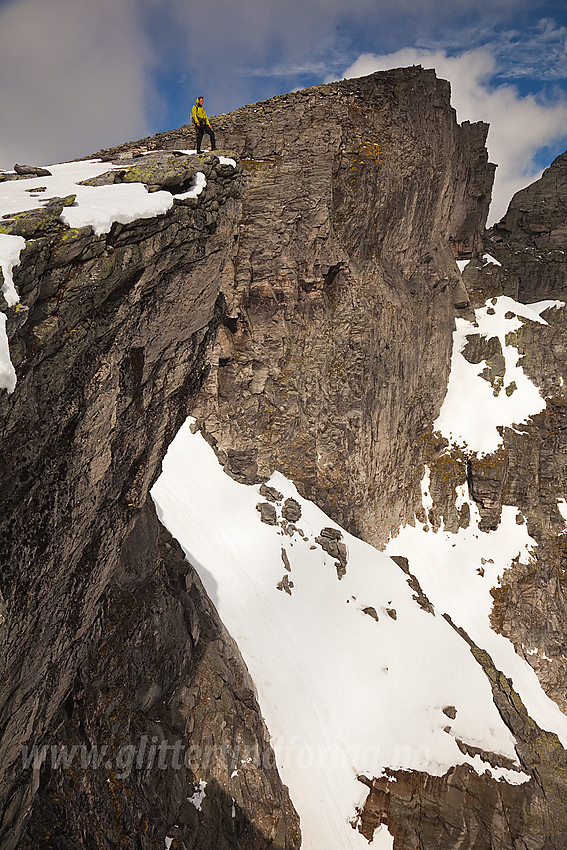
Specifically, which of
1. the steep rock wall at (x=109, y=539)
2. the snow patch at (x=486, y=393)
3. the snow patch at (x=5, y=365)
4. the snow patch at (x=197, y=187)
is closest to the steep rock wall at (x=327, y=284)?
the snow patch at (x=486, y=393)

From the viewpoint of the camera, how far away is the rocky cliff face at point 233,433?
22.0 feet

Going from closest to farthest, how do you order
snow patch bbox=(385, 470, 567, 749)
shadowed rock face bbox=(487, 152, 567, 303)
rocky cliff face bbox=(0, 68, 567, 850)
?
rocky cliff face bbox=(0, 68, 567, 850) → snow patch bbox=(385, 470, 567, 749) → shadowed rock face bbox=(487, 152, 567, 303)

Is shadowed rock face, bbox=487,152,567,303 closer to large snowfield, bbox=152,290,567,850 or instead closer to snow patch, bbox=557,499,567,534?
snow patch, bbox=557,499,567,534

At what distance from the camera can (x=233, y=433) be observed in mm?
27469

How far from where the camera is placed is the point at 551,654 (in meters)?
32.6

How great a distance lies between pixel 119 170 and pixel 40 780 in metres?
11.4

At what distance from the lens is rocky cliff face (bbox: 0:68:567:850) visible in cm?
672

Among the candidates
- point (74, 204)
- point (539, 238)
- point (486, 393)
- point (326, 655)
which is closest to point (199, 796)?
point (326, 655)

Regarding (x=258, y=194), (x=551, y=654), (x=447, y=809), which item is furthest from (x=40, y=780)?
(x=551, y=654)

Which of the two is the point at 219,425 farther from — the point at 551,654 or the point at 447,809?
the point at 551,654

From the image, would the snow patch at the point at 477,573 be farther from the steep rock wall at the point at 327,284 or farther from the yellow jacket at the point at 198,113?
the yellow jacket at the point at 198,113

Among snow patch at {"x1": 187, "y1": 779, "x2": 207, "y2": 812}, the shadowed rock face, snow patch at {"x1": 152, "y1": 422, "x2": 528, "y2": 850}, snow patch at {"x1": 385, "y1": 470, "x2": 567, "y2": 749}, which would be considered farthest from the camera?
the shadowed rock face

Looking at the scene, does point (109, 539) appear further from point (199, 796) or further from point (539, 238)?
point (539, 238)

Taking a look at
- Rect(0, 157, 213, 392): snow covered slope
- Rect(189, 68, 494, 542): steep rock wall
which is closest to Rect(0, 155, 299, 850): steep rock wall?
Rect(0, 157, 213, 392): snow covered slope
